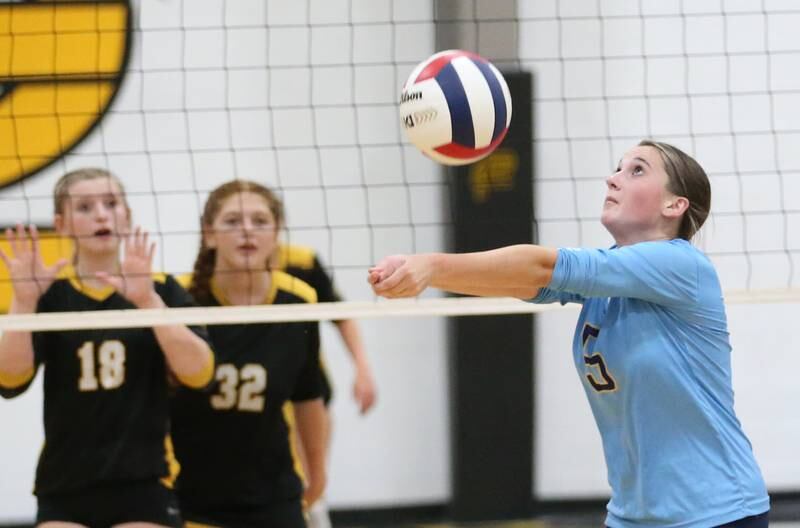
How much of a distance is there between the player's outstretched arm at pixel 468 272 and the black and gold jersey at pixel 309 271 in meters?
1.79

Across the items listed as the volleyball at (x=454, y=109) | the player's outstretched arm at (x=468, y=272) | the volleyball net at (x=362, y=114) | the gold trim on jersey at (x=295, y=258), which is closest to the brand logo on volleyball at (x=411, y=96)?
the volleyball at (x=454, y=109)

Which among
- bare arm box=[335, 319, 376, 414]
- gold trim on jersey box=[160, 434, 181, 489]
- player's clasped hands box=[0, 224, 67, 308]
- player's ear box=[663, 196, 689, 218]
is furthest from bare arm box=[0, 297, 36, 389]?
player's ear box=[663, 196, 689, 218]

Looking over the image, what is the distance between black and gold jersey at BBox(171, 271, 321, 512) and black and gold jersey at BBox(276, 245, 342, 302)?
1.49 ft

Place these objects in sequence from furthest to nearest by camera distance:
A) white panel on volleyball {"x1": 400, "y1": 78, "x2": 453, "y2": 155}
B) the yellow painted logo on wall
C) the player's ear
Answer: the yellow painted logo on wall < white panel on volleyball {"x1": 400, "y1": 78, "x2": 453, "y2": 155} < the player's ear

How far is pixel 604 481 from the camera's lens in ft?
18.4

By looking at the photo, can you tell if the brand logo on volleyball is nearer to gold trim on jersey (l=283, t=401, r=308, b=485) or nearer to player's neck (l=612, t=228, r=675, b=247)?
player's neck (l=612, t=228, r=675, b=247)

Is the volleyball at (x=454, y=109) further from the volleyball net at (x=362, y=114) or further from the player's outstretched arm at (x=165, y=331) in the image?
the volleyball net at (x=362, y=114)

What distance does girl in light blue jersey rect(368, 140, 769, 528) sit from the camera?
8.51 feet

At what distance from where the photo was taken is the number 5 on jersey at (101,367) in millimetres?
3768

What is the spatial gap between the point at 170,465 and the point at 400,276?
6.07 ft

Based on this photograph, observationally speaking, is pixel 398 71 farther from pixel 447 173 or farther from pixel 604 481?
pixel 604 481

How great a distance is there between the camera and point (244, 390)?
3930mm

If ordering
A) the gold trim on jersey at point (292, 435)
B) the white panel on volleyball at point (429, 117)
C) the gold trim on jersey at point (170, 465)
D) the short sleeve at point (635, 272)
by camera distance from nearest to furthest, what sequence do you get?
the short sleeve at point (635, 272) < the white panel on volleyball at point (429, 117) < the gold trim on jersey at point (170, 465) < the gold trim on jersey at point (292, 435)

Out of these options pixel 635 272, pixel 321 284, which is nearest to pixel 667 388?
pixel 635 272
